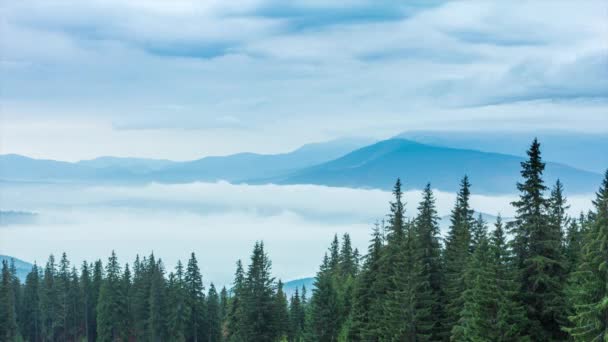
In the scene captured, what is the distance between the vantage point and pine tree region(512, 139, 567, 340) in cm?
4022

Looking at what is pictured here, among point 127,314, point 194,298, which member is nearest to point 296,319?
point 194,298

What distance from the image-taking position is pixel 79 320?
124 meters

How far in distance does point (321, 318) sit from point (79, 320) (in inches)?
2471

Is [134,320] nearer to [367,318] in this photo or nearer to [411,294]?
[367,318]

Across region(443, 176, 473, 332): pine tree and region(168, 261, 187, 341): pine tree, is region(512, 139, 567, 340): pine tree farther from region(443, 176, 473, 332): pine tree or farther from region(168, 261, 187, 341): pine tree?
region(168, 261, 187, 341): pine tree

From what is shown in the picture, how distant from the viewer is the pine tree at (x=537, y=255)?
132 feet

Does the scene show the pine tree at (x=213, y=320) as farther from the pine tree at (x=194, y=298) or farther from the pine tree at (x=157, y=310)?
the pine tree at (x=157, y=310)

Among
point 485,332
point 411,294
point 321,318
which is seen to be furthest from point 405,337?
point 321,318

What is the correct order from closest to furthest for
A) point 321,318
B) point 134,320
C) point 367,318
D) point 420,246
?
point 420,246, point 367,318, point 321,318, point 134,320

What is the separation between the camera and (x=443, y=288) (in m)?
50.6

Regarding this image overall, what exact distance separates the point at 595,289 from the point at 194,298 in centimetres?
7162

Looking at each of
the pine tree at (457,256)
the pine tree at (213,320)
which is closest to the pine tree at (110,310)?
the pine tree at (213,320)

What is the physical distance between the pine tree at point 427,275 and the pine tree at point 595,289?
49.9 ft

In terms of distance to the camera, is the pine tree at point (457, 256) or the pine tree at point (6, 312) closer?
the pine tree at point (457, 256)
